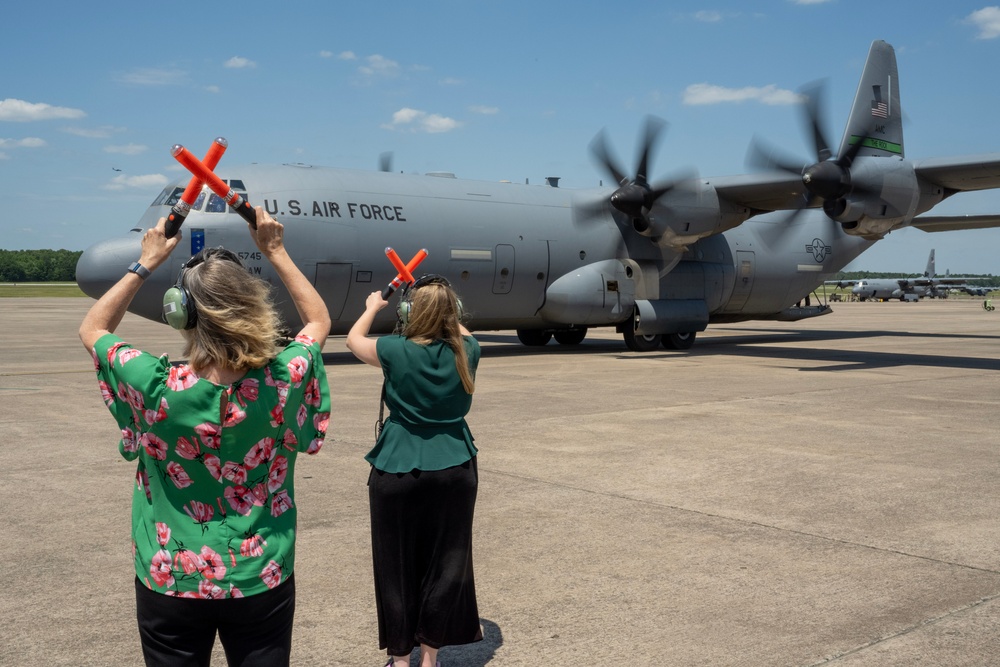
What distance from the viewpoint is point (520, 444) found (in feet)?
31.5

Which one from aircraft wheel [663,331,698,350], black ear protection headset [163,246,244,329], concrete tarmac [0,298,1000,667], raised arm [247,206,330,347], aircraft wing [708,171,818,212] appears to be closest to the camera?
black ear protection headset [163,246,244,329]

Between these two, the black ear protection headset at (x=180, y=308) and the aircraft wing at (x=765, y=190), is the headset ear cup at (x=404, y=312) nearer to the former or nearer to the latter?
the black ear protection headset at (x=180, y=308)

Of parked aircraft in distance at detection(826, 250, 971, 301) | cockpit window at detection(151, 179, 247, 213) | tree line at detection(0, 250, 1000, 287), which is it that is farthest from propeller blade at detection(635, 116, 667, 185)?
tree line at detection(0, 250, 1000, 287)

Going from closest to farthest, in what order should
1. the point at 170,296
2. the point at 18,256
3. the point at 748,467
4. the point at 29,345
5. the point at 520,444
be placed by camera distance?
1. the point at 170,296
2. the point at 748,467
3. the point at 520,444
4. the point at 29,345
5. the point at 18,256

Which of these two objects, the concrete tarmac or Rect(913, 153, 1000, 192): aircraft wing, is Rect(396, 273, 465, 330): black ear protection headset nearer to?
the concrete tarmac

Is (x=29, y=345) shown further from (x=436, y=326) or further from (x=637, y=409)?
(x=436, y=326)

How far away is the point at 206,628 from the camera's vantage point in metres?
2.67

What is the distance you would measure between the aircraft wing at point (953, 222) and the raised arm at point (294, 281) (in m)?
22.9

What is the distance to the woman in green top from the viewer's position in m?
3.97

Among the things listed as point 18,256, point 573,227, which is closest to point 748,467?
point 573,227

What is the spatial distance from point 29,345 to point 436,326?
22817 millimetres

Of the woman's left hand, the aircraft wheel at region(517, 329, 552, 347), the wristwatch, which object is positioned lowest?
the aircraft wheel at region(517, 329, 552, 347)

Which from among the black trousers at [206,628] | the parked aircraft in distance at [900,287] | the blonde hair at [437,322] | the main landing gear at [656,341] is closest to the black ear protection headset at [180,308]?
the black trousers at [206,628]

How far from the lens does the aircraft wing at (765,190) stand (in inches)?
787
